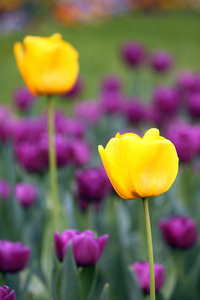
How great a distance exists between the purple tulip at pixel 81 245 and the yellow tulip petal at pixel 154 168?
214 millimetres

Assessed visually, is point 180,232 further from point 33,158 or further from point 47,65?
point 33,158

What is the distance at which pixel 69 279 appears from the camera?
917 mm

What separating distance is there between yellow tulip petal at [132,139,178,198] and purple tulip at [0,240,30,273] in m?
0.36

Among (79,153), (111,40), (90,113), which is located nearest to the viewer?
(79,153)

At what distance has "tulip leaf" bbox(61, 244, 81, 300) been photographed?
89 centimetres

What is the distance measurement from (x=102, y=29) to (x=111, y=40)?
3.18 ft

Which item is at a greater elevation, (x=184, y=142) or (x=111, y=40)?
(x=111, y=40)

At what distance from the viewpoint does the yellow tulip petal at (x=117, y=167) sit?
70 centimetres

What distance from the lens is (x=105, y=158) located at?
2.31 ft

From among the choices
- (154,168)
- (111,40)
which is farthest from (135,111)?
(111,40)

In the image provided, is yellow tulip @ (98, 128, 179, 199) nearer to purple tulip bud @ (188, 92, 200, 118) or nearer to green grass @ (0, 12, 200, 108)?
purple tulip bud @ (188, 92, 200, 118)

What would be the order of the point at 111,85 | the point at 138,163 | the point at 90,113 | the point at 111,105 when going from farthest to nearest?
the point at 111,85
the point at 90,113
the point at 111,105
the point at 138,163

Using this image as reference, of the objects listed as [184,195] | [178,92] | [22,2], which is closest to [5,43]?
[22,2]

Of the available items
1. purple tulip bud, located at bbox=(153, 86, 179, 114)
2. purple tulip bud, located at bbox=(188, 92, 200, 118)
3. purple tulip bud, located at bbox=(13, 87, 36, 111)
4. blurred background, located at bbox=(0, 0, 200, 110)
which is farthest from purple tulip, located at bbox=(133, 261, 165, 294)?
blurred background, located at bbox=(0, 0, 200, 110)
